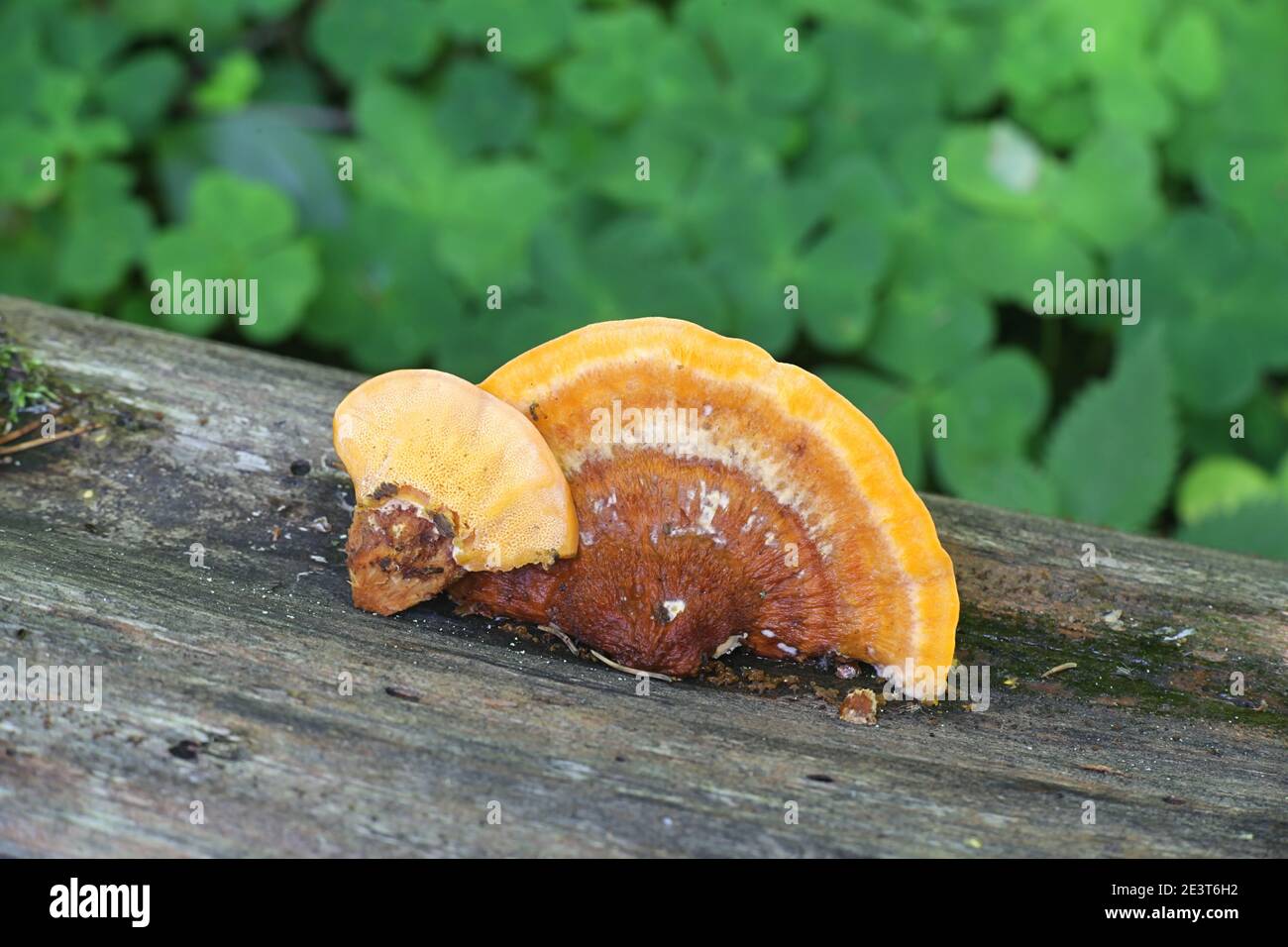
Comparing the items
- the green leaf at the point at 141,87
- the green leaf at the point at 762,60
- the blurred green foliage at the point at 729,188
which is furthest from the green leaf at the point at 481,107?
the green leaf at the point at 141,87

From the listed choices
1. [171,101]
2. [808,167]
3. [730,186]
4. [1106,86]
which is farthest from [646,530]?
[171,101]

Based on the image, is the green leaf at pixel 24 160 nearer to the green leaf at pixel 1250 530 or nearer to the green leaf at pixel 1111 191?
the green leaf at pixel 1111 191

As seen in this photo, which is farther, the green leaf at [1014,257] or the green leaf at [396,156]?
the green leaf at [396,156]

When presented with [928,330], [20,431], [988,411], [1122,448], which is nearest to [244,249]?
[20,431]

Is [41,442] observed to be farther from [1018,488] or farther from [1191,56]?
[1191,56]

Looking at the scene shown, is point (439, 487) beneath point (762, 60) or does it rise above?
beneath

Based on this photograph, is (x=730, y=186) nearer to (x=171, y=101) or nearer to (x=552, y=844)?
(x=171, y=101)

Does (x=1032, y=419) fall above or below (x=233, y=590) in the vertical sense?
above
